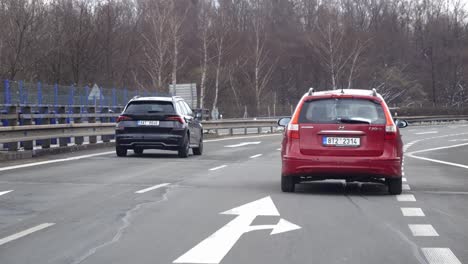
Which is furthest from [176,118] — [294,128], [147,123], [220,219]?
[220,219]

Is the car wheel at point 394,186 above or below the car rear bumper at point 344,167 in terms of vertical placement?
below

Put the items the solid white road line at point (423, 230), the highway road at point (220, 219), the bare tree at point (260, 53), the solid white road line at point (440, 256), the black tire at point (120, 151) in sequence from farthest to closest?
the bare tree at point (260, 53) → the black tire at point (120, 151) → the solid white road line at point (423, 230) → the highway road at point (220, 219) → the solid white road line at point (440, 256)

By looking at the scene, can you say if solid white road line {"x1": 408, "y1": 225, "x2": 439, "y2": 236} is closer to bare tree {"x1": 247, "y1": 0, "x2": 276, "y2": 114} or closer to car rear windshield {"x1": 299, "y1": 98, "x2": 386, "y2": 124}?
car rear windshield {"x1": 299, "y1": 98, "x2": 386, "y2": 124}

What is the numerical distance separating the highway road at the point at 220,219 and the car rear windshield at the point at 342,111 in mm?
1083

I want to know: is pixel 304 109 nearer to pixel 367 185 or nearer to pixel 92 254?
pixel 367 185

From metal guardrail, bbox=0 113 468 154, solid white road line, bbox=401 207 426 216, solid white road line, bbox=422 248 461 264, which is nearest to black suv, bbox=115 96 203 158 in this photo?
metal guardrail, bbox=0 113 468 154

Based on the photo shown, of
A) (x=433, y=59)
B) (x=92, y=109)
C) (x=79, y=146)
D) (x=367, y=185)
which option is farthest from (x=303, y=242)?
(x=433, y=59)

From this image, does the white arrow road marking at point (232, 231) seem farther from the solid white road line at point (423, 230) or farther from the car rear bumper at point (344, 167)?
the solid white road line at point (423, 230)

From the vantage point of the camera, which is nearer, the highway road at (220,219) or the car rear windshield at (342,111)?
the highway road at (220,219)

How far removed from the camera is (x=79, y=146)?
24.5 m

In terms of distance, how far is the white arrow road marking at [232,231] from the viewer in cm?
687

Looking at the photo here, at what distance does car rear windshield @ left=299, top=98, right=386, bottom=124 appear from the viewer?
11.9 metres

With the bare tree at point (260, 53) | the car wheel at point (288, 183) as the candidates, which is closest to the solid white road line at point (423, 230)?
the car wheel at point (288, 183)

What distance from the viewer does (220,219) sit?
9.20 m
